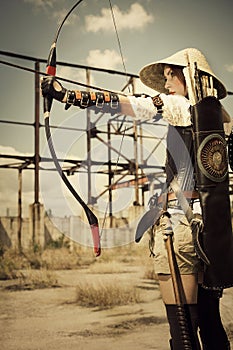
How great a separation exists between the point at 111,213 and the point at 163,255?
131 inches

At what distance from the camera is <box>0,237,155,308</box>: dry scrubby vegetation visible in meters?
3.50

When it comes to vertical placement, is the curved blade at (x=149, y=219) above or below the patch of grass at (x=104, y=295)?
above

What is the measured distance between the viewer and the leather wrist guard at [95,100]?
1249 millimetres

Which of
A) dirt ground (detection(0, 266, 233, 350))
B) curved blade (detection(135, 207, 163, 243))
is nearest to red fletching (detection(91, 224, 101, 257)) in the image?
curved blade (detection(135, 207, 163, 243))

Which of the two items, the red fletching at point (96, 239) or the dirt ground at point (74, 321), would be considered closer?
the red fletching at point (96, 239)

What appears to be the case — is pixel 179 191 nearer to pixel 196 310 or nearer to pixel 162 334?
pixel 196 310

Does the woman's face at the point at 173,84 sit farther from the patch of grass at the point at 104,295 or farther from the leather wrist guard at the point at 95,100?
the patch of grass at the point at 104,295

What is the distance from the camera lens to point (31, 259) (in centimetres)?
390

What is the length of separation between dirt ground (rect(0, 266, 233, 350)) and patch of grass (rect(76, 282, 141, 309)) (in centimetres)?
6

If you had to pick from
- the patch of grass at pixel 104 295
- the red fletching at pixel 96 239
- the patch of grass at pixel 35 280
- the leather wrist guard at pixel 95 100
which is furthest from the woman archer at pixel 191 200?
the patch of grass at pixel 35 280

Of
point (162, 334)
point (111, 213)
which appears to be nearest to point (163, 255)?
point (162, 334)

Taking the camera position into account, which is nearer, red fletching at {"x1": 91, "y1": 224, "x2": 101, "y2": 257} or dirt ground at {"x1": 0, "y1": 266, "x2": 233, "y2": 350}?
red fletching at {"x1": 91, "y1": 224, "x2": 101, "y2": 257}

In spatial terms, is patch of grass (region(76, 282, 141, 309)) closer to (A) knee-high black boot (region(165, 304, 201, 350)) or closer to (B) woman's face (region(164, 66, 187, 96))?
(A) knee-high black boot (region(165, 304, 201, 350))

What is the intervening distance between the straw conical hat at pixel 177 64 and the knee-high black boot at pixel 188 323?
71 centimetres
